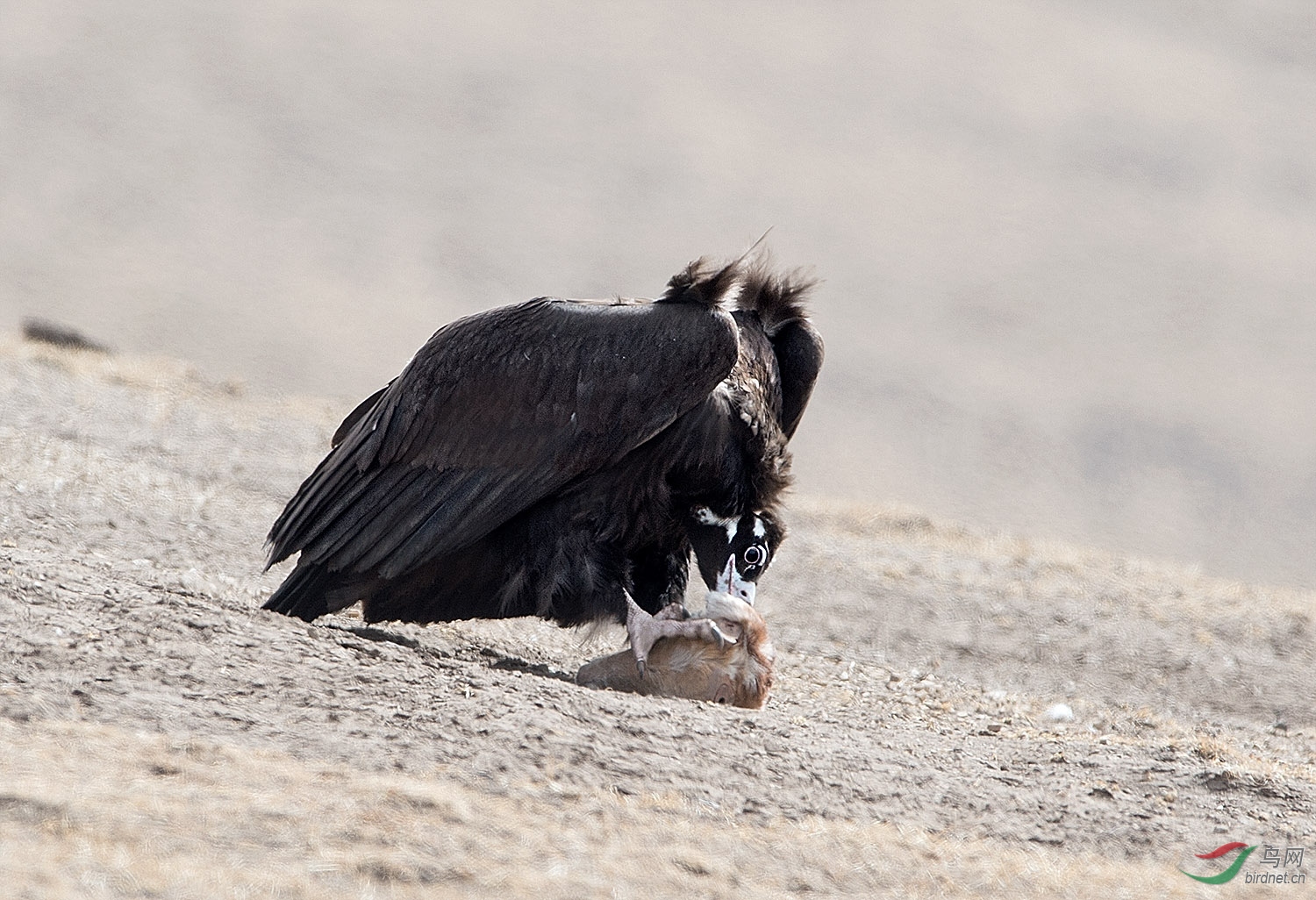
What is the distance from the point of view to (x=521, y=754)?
13.0 feet

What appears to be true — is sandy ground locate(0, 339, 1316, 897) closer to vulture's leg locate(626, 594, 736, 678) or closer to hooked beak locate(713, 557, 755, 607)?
vulture's leg locate(626, 594, 736, 678)

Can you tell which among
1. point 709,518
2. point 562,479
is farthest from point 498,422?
point 709,518

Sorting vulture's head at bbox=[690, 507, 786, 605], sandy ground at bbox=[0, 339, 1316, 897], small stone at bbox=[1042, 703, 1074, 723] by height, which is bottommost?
sandy ground at bbox=[0, 339, 1316, 897]

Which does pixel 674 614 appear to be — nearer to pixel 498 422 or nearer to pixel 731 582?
pixel 731 582

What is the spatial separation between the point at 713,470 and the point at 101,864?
3.04 m

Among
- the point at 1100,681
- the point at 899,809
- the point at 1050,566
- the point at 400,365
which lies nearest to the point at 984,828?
the point at 899,809

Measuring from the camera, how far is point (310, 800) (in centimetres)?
340

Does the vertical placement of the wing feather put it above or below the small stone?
above

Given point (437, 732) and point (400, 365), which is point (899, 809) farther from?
point (400, 365)

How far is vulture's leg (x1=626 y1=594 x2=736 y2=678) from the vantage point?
212 inches

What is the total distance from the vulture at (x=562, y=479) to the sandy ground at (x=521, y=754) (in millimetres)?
290

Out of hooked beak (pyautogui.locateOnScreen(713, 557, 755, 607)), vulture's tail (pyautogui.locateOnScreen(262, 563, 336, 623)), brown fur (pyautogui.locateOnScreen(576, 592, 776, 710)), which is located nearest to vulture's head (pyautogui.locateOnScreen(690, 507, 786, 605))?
hooked beak (pyautogui.locateOnScreen(713, 557, 755, 607))

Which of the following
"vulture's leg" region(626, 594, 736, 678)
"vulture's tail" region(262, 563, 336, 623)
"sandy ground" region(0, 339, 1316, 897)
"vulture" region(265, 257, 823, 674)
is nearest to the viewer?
"sandy ground" region(0, 339, 1316, 897)

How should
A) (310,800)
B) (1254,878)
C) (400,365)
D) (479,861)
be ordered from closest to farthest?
(479,861)
(310,800)
(1254,878)
(400,365)
